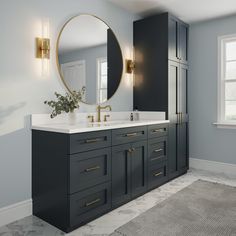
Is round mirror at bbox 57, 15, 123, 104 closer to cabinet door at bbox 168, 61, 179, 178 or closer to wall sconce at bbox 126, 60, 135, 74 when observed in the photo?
wall sconce at bbox 126, 60, 135, 74

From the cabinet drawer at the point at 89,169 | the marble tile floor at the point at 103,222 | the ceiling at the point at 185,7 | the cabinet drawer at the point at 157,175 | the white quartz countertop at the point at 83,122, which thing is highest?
the ceiling at the point at 185,7

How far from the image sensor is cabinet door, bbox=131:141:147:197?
286 cm

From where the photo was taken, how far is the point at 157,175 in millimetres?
3295

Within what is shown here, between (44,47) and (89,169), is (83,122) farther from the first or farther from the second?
(44,47)

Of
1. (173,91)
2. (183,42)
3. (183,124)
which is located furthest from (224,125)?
(183,42)

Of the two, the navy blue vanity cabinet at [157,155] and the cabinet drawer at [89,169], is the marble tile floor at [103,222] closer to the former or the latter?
the navy blue vanity cabinet at [157,155]

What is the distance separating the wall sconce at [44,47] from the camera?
261 centimetres

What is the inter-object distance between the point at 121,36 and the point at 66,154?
7.16 feet

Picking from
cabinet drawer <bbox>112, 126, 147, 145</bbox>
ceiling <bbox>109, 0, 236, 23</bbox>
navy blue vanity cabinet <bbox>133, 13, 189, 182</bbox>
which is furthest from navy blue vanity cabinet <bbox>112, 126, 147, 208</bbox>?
ceiling <bbox>109, 0, 236, 23</bbox>

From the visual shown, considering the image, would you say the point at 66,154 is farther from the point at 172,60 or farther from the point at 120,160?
the point at 172,60

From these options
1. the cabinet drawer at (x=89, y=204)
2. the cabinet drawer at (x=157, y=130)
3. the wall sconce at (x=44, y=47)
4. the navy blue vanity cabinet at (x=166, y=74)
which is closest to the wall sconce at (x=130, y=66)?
the navy blue vanity cabinet at (x=166, y=74)

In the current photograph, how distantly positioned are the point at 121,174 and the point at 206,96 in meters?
2.30

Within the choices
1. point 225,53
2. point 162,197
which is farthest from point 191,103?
point 162,197

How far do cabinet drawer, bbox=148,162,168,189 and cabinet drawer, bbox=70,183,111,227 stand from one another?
79 centimetres
